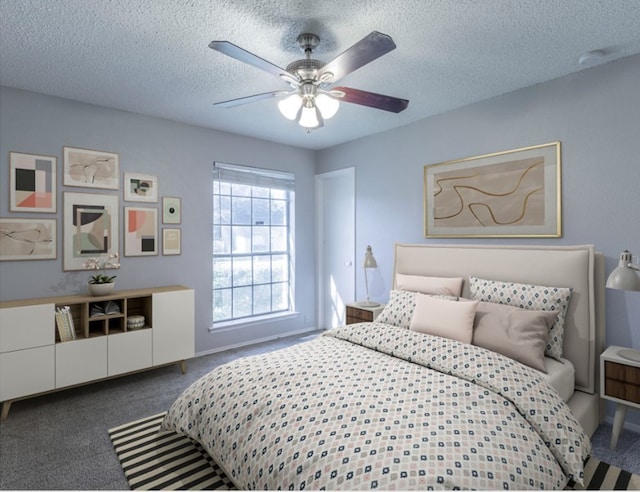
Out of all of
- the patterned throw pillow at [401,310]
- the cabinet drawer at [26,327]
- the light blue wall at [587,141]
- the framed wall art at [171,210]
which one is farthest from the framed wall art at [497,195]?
the cabinet drawer at [26,327]

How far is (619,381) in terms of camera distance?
214 cm

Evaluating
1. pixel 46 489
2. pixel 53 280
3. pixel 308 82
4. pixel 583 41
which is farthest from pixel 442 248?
pixel 53 280

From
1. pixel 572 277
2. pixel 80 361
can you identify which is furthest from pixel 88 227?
pixel 572 277

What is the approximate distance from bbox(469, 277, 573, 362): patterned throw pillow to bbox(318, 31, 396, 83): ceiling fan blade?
194cm

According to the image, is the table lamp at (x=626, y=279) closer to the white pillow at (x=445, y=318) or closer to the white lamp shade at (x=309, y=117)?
the white pillow at (x=445, y=318)

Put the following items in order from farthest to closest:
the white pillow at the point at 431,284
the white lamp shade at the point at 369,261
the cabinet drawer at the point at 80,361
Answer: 1. the white lamp shade at the point at 369,261
2. the white pillow at the point at 431,284
3. the cabinet drawer at the point at 80,361

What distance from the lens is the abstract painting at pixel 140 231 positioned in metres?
3.40

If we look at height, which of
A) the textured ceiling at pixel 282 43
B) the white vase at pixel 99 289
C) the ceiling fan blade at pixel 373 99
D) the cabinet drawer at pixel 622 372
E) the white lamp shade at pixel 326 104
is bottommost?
the cabinet drawer at pixel 622 372

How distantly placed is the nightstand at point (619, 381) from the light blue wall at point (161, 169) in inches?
130

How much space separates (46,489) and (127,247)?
2048 mm

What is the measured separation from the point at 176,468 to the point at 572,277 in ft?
9.32

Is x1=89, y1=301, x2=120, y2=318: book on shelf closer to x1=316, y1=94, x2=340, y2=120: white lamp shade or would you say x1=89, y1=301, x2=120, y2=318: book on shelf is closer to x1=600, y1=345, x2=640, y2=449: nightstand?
x1=316, y1=94, x2=340, y2=120: white lamp shade

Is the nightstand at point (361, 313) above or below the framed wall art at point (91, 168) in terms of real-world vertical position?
below

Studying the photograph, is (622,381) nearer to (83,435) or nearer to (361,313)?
(361,313)
